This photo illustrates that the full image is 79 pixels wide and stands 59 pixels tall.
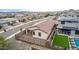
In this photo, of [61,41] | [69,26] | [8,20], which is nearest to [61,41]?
[61,41]

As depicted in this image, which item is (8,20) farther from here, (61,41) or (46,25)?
(61,41)

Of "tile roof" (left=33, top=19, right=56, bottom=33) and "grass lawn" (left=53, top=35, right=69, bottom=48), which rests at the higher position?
"tile roof" (left=33, top=19, right=56, bottom=33)

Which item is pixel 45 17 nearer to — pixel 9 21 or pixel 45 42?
pixel 45 42

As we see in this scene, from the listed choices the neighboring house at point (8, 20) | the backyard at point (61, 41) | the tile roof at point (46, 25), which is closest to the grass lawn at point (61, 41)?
the backyard at point (61, 41)

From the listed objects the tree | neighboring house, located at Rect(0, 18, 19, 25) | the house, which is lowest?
the tree

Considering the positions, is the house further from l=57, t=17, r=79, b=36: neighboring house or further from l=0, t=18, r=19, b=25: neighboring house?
l=0, t=18, r=19, b=25: neighboring house

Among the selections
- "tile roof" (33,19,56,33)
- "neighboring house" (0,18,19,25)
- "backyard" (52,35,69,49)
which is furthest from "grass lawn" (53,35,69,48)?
"neighboring house" (0,18,19,25)
